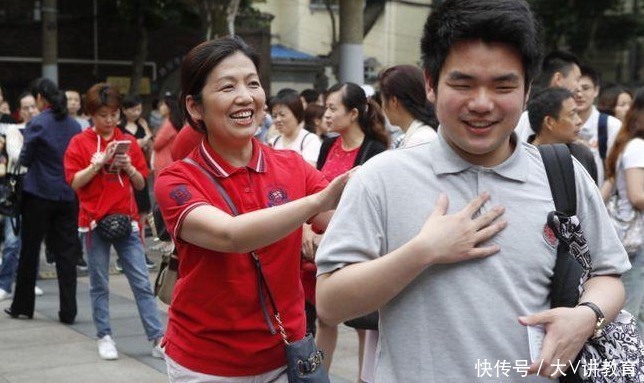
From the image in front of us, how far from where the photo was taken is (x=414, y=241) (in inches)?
78.9

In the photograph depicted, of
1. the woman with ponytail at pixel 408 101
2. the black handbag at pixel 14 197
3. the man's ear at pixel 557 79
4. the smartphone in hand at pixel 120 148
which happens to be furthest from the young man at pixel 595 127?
the black handbag at pixel 14 197

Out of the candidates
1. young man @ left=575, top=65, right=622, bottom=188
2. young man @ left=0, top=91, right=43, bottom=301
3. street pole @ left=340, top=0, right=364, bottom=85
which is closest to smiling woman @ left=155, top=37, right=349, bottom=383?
young man @ left=575, top=65, right=622, bottom=188

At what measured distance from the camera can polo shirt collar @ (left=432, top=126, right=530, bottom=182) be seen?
2.12 m

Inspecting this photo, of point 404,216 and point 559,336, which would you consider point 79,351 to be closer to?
point 404,216

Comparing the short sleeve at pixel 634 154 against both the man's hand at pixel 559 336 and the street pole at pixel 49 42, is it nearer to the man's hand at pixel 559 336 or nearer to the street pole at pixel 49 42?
the man's hand at pixel 559 336

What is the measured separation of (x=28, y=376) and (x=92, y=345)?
0.87m

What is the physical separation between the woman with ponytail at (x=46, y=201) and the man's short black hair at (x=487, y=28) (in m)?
6.09

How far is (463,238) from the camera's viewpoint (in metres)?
2.02

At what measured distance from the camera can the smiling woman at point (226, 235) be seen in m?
3.17

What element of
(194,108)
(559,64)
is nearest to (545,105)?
(559,64)

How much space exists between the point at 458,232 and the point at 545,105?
3292mm

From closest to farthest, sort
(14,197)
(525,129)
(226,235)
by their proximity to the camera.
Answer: (226,235), (525,129), (14,197)

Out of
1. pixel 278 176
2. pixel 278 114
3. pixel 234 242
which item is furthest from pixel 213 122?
pixel 278 114

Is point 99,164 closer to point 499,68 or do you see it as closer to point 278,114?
point 278,114
